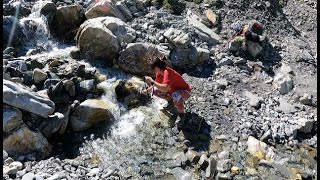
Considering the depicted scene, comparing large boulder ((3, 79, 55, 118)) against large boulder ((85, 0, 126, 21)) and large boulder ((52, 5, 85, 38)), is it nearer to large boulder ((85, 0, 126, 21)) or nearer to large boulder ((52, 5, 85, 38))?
large boulder ((52, 5, 85, 38))

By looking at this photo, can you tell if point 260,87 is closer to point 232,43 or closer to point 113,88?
point 232,43

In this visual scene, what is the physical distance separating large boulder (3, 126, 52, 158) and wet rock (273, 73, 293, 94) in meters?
6.64

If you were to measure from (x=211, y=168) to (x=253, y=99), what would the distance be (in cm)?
340

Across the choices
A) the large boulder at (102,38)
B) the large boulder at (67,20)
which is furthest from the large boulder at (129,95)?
the large boulder at (67,20)

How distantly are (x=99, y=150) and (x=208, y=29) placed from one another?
22.1 ft

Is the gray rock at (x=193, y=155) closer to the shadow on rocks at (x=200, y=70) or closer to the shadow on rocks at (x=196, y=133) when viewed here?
the shadow on rocks at (x=196, y=133)

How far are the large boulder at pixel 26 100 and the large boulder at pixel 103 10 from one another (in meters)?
4.88

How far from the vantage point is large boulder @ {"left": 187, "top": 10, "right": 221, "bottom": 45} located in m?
13.2

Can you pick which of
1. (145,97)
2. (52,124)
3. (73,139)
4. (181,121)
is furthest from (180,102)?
(52,124)

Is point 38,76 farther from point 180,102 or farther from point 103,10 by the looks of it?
point 103,10

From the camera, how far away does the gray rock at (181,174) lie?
26.5 ft

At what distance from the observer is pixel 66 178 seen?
23.3 ft

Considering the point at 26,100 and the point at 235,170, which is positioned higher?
the point at 26,100

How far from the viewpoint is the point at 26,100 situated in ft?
26.8
